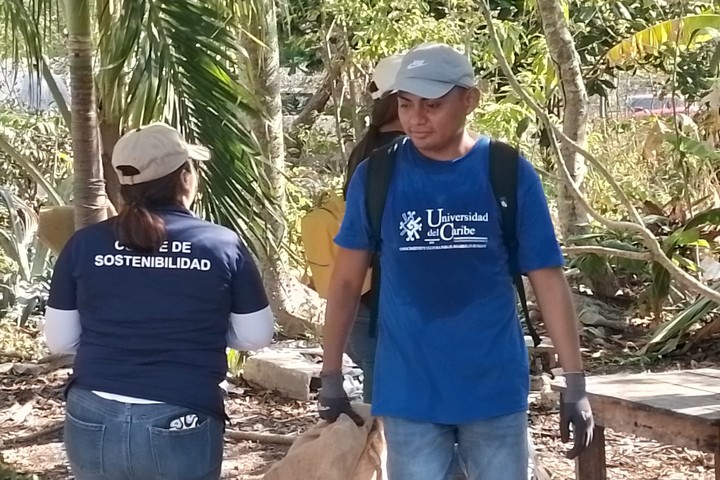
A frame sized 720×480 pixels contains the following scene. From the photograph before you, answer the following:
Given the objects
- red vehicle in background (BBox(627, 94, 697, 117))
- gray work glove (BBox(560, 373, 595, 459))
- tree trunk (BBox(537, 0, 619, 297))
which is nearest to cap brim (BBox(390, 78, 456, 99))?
gray work glove (BBox(560, 373, 595, 459))

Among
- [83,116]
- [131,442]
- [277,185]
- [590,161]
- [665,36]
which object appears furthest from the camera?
[665,36]

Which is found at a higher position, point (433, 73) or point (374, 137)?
point (433, 73)

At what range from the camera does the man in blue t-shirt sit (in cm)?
280

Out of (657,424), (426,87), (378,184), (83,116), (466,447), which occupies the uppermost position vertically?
(426,87)

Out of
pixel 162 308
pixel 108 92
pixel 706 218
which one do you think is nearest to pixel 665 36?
pixel 706 218

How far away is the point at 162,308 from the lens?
2814 mm

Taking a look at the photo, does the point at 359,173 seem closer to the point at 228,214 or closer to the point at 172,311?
the point at 172,311

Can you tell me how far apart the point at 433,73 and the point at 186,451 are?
1.12 m

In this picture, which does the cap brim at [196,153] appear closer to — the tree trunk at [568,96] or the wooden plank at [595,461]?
the wooden plank at [595,461]

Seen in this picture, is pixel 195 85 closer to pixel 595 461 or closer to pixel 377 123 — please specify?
pixel 377 123

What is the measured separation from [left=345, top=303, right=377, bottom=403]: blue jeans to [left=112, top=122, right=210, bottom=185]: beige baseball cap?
0.93m

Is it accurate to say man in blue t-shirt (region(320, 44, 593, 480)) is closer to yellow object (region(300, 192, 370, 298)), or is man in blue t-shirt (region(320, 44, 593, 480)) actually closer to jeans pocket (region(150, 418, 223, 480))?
jeans pocket (region(150, 418, 223, 480))

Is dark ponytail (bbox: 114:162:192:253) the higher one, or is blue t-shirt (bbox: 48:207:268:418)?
dark ponytail (bbox: 114:162:192:253)

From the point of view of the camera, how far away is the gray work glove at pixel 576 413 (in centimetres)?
288
